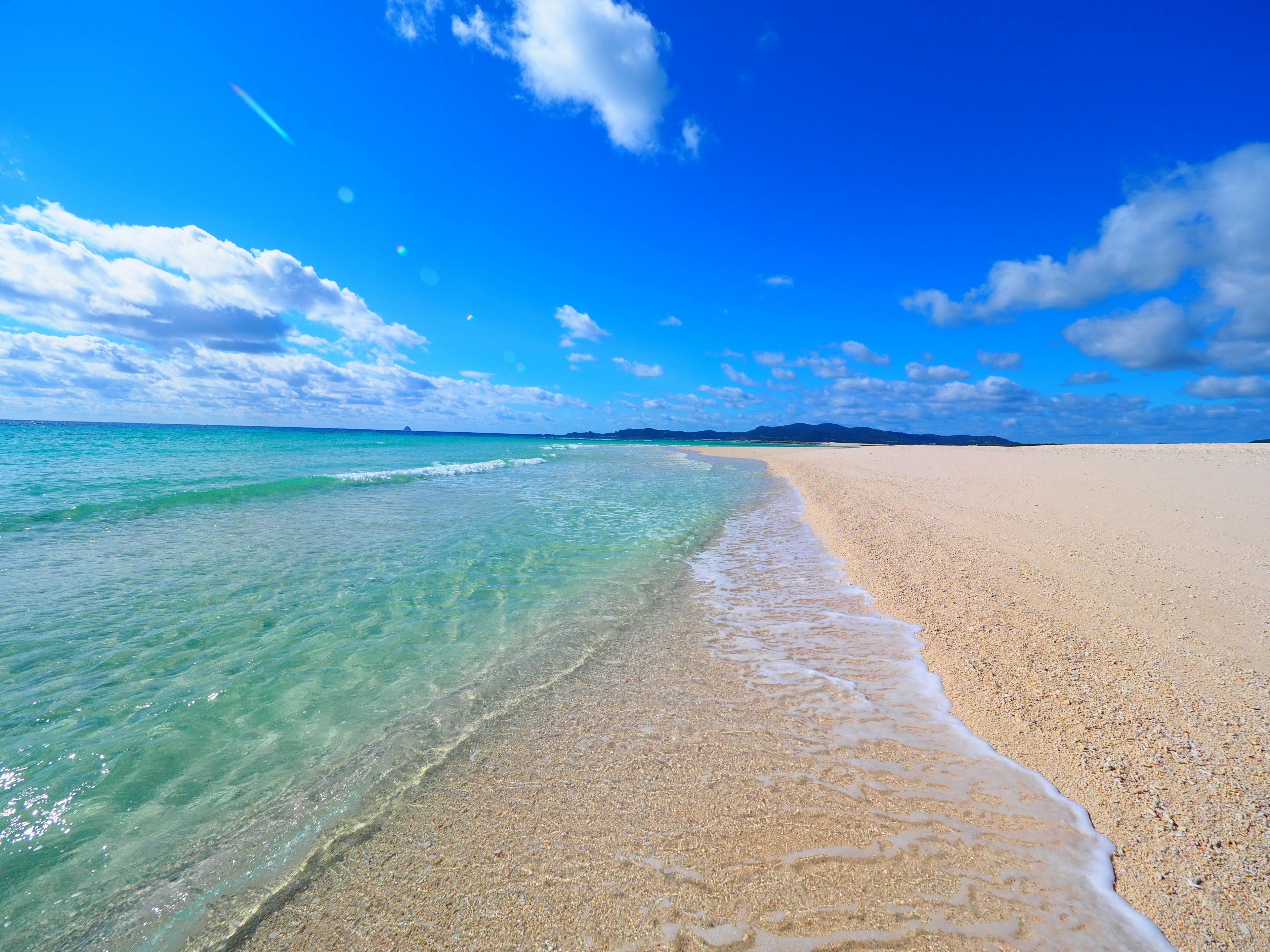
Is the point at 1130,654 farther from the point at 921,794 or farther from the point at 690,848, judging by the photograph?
the point at 690,848

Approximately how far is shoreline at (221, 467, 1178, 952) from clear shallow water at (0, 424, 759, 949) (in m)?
0.66

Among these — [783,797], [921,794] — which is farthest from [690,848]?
[921,794]

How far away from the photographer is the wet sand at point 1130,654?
276cm

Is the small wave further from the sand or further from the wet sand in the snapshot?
the sand

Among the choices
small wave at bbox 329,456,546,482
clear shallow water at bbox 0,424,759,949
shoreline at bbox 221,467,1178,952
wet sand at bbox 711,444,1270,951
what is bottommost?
clear shallow water at bbox 0,424,759,949

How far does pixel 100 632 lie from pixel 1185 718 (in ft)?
38.0

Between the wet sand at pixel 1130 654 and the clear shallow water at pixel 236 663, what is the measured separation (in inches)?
169

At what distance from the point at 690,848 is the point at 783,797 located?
0.86 m

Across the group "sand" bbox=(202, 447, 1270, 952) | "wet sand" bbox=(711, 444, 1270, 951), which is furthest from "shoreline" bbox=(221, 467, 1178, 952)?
"wet sand" bbox=(711, 444, 1270, 951)

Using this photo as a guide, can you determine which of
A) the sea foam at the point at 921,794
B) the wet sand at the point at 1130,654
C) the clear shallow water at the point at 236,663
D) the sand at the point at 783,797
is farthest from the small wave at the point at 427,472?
the sea foam at the point at 921,794

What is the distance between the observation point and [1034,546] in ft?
29.1

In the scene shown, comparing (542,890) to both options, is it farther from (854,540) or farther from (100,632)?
(854,540)

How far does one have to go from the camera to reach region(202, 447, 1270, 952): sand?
2508 mm

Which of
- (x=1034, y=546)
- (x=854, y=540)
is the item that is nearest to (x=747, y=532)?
(x=854, y=540)
